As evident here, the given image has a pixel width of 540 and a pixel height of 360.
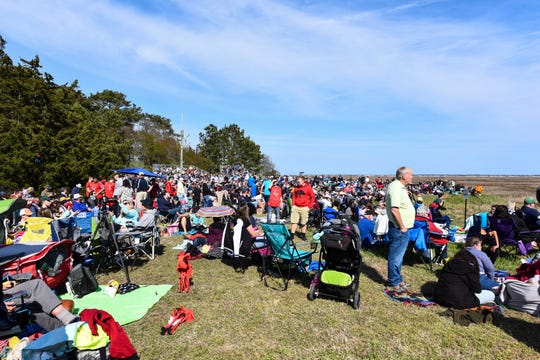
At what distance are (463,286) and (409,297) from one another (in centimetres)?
84

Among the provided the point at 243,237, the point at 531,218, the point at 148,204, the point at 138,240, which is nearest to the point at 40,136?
the point at 148,204

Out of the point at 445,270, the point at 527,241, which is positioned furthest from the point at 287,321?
the point at 527,241

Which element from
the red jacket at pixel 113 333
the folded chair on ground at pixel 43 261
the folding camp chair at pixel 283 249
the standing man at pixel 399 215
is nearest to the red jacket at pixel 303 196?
the folding camp chair at pixel 283 249

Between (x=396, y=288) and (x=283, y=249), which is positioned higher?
(x=283, y=249)

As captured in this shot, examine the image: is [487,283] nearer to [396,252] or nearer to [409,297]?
[409,297]

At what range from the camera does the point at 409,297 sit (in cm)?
505

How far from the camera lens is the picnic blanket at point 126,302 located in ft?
15.1

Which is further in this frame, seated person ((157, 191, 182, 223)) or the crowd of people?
seated person ((157, 191, 182, 223))

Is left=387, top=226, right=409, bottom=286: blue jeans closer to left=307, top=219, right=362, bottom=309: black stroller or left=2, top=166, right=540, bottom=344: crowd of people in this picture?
left=2, top=166, right=540, bottom=344: crowd of people

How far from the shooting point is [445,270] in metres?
4.79

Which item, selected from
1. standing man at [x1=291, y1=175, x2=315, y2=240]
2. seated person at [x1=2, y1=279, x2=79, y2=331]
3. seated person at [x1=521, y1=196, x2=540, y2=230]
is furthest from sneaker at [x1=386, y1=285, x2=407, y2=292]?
seated person at [x1=521, y1=196, x2=540, y2=230]

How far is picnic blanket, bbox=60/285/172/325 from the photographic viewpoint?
459 cm

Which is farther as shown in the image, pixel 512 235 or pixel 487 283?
pixel 512 235

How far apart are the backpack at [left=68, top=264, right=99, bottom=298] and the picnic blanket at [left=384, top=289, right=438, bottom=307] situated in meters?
5.03
